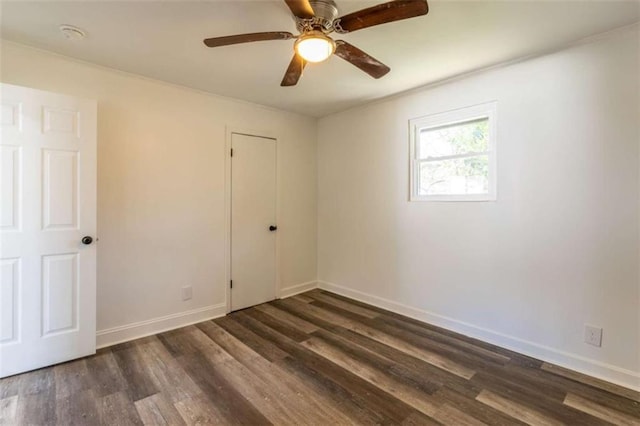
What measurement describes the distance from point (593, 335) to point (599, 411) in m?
0.56

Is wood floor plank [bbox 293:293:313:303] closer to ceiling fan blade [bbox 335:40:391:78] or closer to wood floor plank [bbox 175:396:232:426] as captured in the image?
wood floor plank [bbox 175:396:232:426]

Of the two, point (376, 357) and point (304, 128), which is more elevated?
point (304, 128)

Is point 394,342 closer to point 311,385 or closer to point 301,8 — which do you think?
point 311,385

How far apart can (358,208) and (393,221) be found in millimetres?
528

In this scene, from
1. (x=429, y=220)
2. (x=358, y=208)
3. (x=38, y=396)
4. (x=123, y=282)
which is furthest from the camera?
(x=358, y=208)

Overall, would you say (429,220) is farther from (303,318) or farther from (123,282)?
(123,282)

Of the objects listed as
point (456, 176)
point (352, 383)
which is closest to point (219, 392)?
point (352, 383)

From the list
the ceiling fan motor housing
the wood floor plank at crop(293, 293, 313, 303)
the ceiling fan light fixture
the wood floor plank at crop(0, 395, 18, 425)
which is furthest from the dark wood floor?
the ceiling fan motor housing

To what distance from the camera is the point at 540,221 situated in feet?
8.01

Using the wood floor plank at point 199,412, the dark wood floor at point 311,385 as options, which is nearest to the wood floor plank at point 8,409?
the dark wood floor at point 311,385

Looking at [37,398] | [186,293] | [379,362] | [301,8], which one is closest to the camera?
[301,8]

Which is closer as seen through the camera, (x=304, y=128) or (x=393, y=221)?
(x=393, y=221)

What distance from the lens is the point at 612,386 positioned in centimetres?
208

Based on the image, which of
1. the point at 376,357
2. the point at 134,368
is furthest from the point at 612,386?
the point at 134,368
